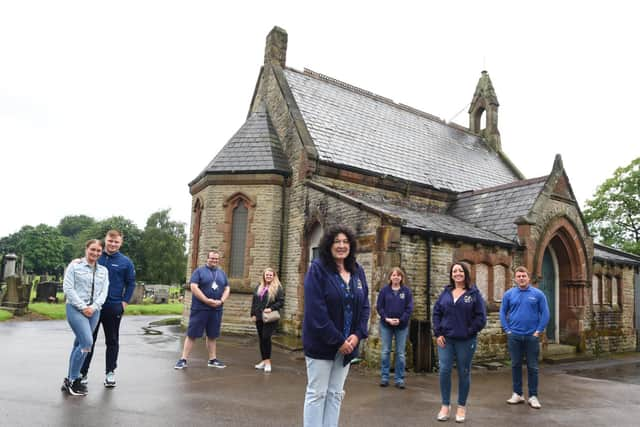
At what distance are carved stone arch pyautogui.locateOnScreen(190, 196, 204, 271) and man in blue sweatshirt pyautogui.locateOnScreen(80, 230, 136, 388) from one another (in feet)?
31.0

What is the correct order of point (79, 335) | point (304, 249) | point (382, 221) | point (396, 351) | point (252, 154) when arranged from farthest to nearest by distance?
point (252, 154) → point (304, 249) → point (382, 221) → point (396, 351) → point (79, 335)

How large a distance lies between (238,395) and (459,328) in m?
3.26

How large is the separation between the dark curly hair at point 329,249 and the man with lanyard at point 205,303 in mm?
4646

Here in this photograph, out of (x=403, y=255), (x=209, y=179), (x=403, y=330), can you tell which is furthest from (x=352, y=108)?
(x=403, y=330)

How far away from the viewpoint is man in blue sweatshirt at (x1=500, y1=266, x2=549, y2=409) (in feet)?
22.4

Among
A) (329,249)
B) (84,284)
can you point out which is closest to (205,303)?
(84,284)

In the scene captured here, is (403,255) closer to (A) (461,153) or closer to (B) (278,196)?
(B) (278,196)

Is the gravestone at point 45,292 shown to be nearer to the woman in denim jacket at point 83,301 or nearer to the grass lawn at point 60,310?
the grass lawn at point 60,310

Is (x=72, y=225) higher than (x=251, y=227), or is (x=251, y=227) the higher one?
(x=72, y=225)

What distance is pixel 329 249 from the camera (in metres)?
3.97

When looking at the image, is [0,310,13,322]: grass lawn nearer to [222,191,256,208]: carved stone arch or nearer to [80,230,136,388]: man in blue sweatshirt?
[222,191,256,208]: carved stone arch

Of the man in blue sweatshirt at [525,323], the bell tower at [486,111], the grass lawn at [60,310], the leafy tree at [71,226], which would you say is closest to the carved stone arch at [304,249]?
the man in blue sweatshirt at [525,323]

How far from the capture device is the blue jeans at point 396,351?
7.96 m

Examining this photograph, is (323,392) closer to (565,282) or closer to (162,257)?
(565,282)
